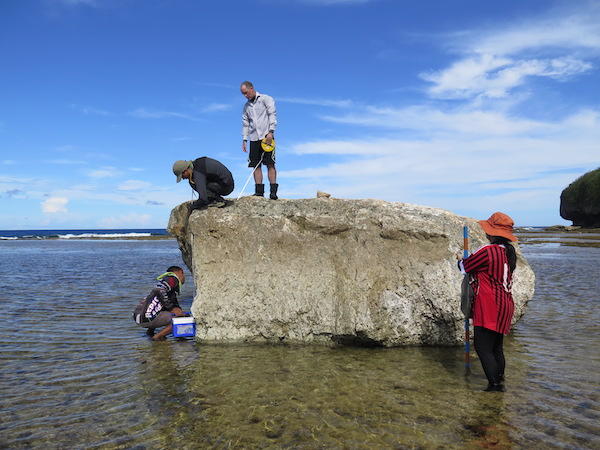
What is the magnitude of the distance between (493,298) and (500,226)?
1.05 metres

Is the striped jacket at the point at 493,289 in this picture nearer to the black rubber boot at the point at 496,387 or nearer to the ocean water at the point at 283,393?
the black rubber boot at the point at 496,387

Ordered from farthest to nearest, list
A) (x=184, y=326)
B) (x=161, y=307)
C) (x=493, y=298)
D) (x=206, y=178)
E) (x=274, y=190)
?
(x=274, y=190) → (x=161, y=307) → (x=206, y=178) → (x=184, y=326) → (x=493, y=298)

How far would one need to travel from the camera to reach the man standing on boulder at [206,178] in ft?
29.3

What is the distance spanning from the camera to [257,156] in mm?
10250

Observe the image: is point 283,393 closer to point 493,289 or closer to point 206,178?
point 493,289

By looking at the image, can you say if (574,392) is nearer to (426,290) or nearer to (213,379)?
(426,290)

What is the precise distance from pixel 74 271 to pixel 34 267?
3913 millimetres

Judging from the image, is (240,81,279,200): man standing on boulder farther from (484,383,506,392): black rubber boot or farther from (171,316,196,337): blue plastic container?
(484,383,506,392): black rubber boot

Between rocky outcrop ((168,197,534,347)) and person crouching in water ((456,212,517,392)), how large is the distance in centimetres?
201

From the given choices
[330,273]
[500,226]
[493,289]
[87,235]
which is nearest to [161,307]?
[330,273]

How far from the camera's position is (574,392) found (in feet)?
19.8

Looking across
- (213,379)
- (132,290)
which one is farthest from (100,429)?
(132,290)

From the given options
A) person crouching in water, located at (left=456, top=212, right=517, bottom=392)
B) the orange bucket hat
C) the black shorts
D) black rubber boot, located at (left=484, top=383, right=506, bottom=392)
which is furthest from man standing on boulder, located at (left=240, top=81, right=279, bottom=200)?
black rubber boot, located at (left=484, top=383, right=506, bottom=392)

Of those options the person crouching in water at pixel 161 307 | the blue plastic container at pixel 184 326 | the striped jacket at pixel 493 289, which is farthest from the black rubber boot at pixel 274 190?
the striped jacket at pixel 493 289
